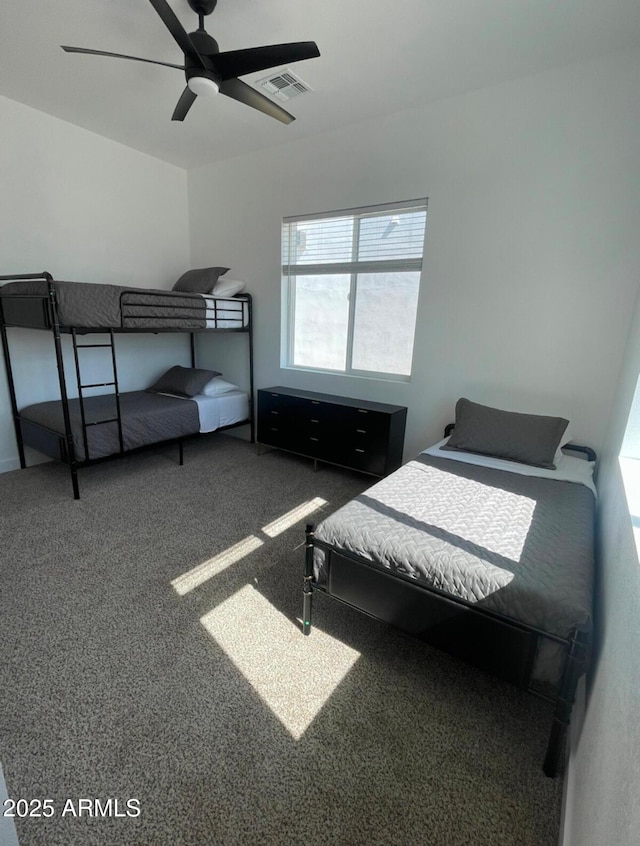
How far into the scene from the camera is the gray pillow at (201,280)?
3.82m

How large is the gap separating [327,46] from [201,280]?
2.17 metres

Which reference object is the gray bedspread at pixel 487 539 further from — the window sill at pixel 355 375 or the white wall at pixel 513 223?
the window sill at pixel 355 375

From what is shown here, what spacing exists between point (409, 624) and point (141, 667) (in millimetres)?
1101

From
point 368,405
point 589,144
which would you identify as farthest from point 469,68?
point 368,405

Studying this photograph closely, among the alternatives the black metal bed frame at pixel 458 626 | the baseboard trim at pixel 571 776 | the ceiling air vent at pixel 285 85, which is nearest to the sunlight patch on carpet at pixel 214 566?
the black metal bed frame at pixel 458 626

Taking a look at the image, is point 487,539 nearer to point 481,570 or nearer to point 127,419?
point 481,570

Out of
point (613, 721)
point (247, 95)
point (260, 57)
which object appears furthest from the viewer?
point (247, 95)

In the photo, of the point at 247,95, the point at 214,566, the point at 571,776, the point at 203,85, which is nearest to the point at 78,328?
the point at 203,85

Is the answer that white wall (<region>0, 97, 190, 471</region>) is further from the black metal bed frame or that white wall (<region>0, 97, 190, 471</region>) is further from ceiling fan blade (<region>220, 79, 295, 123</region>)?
the black metal bed frame

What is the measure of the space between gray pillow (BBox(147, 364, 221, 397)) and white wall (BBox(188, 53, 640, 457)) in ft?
5.17

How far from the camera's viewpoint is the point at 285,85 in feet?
8.59

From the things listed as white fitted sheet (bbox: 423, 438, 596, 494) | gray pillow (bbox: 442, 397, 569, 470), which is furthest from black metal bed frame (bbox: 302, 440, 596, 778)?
gray pillow (bbox: 442, 397, 569, 470)

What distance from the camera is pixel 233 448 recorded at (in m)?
4.23

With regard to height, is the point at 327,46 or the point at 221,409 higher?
the point at 327,46
